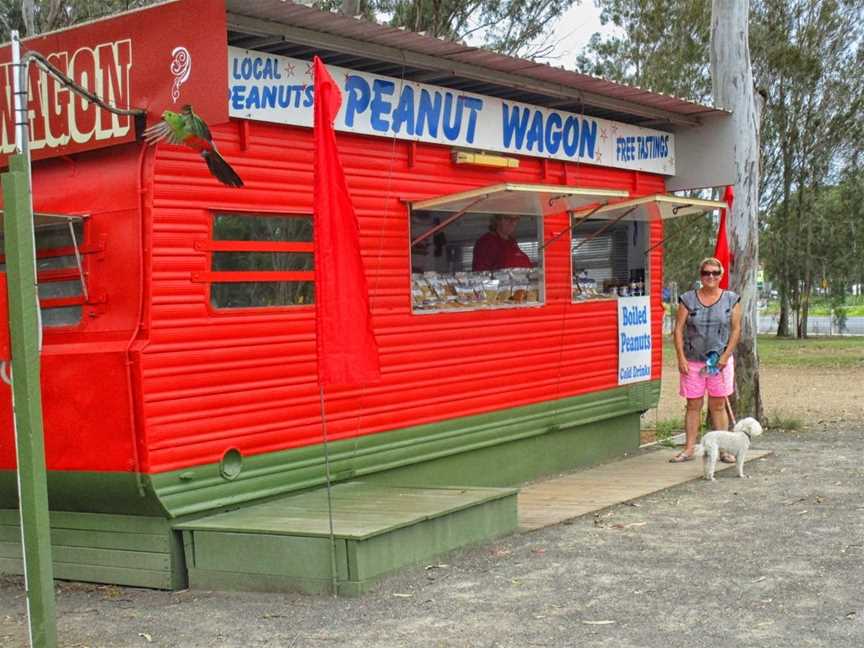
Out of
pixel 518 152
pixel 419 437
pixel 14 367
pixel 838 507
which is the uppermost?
pixel 518 152

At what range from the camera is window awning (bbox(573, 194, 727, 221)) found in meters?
9.62

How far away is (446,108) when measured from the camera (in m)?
8.53

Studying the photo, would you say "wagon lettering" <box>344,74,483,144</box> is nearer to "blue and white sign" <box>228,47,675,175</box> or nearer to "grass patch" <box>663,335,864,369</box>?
"blue and white sign" <box>228,47,675,175</box>

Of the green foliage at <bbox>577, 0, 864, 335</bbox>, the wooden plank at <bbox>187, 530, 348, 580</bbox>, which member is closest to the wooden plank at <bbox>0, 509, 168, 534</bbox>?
the wooden plank at <bbox>187, 530, 348, 580</bbox>

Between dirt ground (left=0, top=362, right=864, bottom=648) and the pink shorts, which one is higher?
the pink shorts

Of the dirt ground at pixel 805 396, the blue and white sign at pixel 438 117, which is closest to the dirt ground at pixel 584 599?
the blue and white sign at pixel 438 117

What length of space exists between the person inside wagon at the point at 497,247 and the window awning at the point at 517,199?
38cm

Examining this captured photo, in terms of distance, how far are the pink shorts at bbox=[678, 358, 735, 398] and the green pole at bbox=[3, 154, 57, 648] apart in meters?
6.04

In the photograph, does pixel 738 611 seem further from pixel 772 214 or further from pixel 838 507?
pixel 772 214

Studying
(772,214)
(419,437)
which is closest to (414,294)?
(419,437)

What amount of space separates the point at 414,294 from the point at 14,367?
3841mm

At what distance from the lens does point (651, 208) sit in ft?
32.7

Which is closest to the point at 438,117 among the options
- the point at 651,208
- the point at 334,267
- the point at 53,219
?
the point at 651,208

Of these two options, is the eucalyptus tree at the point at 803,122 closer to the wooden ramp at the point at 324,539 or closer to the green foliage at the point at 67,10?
the green foliage at the point at 67,10
